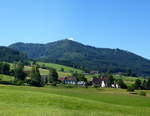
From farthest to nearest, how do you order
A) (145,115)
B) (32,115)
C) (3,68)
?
(3,68), (145,115), (32,115)

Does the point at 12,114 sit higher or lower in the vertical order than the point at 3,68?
lower

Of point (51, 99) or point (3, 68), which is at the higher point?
point (3, 68)

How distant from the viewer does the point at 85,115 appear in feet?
87.6

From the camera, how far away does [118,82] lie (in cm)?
17388

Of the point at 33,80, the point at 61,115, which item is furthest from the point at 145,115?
the point at 33,80

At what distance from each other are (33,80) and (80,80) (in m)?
64.7

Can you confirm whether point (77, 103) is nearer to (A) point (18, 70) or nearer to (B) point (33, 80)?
(B) point (33, 80)

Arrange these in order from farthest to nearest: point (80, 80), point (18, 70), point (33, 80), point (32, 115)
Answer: point (80, 80), point (18, 70), point (33, 80), point (32, 115)

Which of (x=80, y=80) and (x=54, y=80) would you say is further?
(x=80, y=80)

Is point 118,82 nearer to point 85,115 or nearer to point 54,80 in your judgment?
point 54,80

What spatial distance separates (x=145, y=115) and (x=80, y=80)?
15916cm

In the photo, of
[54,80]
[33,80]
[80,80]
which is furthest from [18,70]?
[80,80]

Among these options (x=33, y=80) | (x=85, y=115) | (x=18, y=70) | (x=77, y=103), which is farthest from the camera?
(x=18, y=70)

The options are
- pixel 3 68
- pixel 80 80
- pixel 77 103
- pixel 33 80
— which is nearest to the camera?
pixel 77 103
